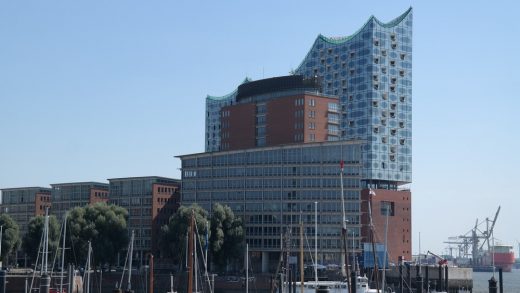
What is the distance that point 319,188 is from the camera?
174m

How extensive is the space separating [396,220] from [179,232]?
190 feet

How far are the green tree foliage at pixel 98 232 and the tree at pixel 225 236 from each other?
63.8ft

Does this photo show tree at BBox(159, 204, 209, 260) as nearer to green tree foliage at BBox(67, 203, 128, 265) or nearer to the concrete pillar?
green tree foliage at BBox(67, 203, 128, 265)

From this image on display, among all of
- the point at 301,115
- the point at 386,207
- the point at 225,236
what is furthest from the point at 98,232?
the point at 386,207

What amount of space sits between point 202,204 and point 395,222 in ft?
150

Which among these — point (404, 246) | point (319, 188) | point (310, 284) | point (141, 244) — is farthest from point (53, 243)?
point (404, 246)

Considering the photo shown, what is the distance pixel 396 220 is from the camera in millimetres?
188250

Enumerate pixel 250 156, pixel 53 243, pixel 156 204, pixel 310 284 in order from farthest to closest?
pixel 156 204, pixel 250 156, pixel 53 243, pixel 310 284

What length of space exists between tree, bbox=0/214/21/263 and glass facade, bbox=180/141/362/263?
144 feet

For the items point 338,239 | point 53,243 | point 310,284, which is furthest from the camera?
point 338,239

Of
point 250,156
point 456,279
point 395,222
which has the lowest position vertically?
point 456,279

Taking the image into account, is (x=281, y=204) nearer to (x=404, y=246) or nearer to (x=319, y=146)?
(x=319, y=146)

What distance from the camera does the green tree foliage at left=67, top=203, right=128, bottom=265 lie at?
158m

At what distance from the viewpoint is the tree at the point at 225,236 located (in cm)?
16200
